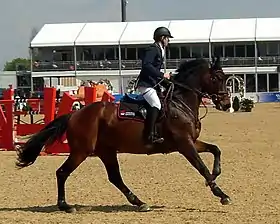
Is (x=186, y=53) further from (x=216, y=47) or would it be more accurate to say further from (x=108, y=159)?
(x=108, y=159)

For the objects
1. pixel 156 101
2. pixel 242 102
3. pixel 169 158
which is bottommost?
pixel 242 102

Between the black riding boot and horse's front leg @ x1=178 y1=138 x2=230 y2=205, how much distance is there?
382 mm

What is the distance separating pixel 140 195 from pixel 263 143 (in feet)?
32.1

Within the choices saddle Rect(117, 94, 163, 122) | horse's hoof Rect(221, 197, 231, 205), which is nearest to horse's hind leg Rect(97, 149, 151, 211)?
saddle Rect(117, 94, 163, 122)

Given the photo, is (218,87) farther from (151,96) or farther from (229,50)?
(229,50)

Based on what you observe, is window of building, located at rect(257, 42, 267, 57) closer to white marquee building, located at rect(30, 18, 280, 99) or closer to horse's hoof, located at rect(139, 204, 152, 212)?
white marquee building, located at rect(30, 18, 280, 99)

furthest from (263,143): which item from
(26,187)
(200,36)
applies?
(200,36)

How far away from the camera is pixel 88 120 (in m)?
10.5

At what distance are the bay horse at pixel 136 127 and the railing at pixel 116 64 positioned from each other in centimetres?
6387

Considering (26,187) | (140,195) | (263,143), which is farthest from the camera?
(263,143)

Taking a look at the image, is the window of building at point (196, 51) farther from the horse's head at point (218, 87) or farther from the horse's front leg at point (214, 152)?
the horse's front leg at point (214, 152)

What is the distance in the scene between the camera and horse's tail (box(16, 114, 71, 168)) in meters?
10.8

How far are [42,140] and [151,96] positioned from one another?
1873 millimetres

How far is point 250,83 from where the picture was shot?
7500 centimetres
